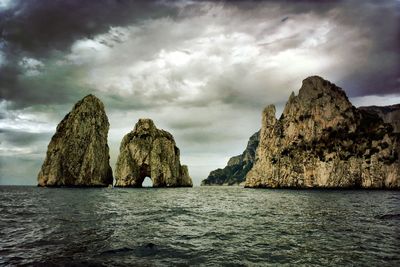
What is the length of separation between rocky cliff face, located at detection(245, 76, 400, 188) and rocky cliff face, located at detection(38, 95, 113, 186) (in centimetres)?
9301

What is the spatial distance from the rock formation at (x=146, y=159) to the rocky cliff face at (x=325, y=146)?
5295 cm

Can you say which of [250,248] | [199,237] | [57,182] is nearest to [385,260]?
[250,248]

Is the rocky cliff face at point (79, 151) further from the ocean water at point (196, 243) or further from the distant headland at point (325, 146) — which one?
the ocean water at point (196, 243)

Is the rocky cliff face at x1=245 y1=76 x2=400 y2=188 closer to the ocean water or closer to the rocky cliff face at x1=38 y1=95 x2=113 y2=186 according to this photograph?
the rocky cliff face at x1=38 y1=95 x2=113 y2=186

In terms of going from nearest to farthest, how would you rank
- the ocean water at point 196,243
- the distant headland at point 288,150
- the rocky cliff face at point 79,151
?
the ocean water at point 196,243 < the distant headland at point 288,150 < the rocky cliff face at point 79,151

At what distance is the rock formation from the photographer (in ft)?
568

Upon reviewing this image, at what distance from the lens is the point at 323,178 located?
159000 millimetres

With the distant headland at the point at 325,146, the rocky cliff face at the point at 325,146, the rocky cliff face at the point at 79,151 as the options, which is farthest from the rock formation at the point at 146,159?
the distant headland at the point at 325,146

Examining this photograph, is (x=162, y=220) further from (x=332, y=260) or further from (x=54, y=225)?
(x=332, y=260)

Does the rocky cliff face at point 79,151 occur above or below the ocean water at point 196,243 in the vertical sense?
above

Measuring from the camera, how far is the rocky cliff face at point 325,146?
152 meters

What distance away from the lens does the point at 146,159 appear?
180m

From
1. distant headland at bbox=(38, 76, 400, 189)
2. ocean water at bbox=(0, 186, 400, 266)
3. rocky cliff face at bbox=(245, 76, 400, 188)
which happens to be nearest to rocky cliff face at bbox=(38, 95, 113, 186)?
distant headland at bbox=(38, 76, 400, 189)

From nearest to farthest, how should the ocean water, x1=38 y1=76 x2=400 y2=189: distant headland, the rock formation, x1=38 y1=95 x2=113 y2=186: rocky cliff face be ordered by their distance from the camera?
the ocean water, x1=38 y1=76 x2=400 y2=189: distant headland, x1=38 y1=95 x2=113 y2=186: rocky cliff face, the rock formation
